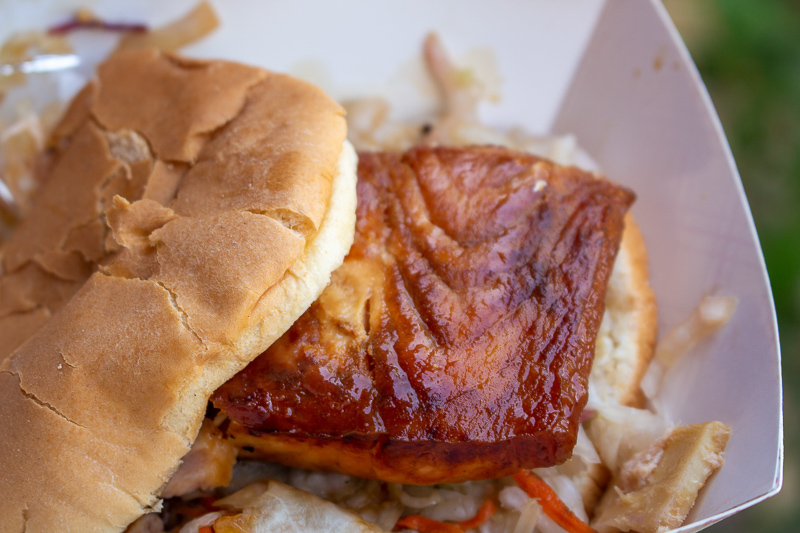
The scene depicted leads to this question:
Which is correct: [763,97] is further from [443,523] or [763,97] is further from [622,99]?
[443,523]

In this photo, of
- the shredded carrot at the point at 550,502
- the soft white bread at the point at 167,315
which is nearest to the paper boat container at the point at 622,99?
the shredded carrot at the point at 550,502

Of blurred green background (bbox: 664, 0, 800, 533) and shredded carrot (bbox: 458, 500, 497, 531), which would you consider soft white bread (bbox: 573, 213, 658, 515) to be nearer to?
shredded carrot (bbox: 458, 500, 497, 531)

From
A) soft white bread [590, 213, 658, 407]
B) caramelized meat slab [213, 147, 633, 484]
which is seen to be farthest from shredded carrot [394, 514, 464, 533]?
soft white bread [590, 213, 658, 407]

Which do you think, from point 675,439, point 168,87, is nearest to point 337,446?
point 675,439

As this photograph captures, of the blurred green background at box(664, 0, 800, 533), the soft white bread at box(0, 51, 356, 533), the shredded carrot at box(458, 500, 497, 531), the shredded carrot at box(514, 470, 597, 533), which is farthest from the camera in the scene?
the blurred green background at box(664, 0, 800, 533)

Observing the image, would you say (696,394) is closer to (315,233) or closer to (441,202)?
(441,202)
